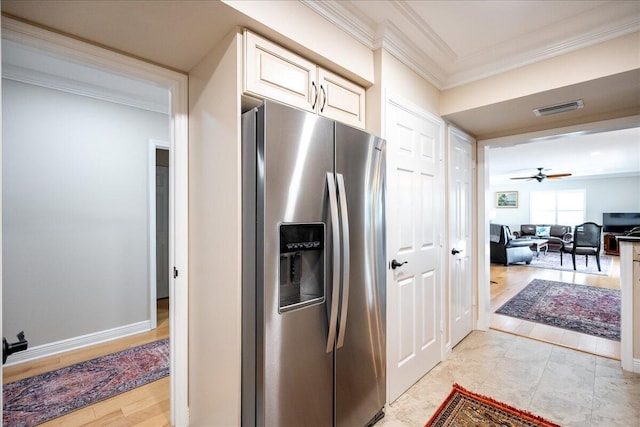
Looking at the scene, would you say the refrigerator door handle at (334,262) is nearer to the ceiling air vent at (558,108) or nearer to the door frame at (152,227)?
the ceiling air vent at (558,108)

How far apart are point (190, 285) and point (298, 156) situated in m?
1.10

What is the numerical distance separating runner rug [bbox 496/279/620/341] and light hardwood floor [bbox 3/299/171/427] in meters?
3.94

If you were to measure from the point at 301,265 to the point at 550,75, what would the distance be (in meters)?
2.23

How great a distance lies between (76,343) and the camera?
2.88 metres

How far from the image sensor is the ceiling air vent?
238 centimetres

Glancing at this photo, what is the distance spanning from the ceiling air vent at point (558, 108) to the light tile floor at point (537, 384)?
7.15 ft

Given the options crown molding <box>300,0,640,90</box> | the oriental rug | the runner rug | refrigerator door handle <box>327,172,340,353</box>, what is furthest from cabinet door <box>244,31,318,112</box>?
the oriental rug

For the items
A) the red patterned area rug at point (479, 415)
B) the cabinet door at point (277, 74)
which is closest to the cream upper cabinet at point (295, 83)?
the cabinet door at point (277, 74)

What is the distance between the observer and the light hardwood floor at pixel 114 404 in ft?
6.30

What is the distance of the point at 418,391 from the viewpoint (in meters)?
2.21

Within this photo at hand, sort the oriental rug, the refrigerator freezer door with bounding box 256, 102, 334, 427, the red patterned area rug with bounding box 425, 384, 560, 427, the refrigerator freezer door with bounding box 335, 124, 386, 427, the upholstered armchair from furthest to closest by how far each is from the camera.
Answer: the upholstered armchair → the oriental rug → the red patterned area rug with bounding box 425, 384, 560, 427 → the refrigerator freezer door with bounding box 335, 124, 386, 427 → the refrigerator freezer door with bounding box 256, 102, 334, 427

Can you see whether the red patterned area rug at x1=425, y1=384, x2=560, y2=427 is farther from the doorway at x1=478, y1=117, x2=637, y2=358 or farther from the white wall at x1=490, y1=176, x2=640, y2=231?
the white wall at x1=490, y1=176, x2=640, y2=231

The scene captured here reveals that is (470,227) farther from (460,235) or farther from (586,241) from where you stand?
(586,241)

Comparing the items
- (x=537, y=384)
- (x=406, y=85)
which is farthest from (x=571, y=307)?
(x=406, y=85)
